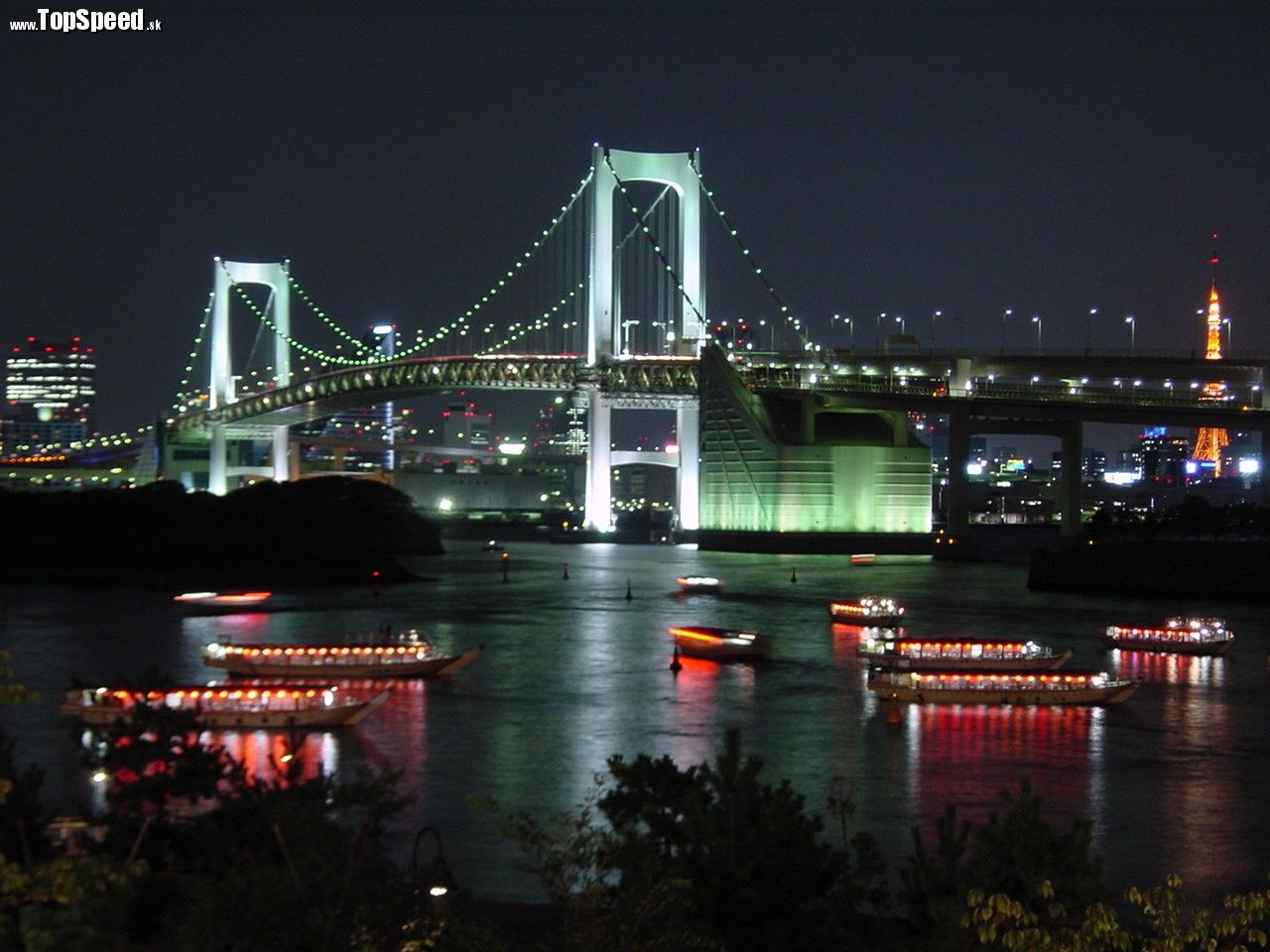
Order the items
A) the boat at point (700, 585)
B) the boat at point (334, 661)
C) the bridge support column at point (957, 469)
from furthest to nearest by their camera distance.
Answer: the bridge support column at point (957, 469) < the boat at point (700, 585) < the boat at point (334, 661)

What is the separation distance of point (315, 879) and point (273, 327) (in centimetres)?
5860

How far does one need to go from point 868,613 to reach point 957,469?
23.4 m

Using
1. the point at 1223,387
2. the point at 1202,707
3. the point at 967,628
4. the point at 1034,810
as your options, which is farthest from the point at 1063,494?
the point at 1034,810

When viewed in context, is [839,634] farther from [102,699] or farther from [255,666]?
[102,699]

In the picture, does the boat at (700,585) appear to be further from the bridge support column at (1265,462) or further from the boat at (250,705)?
the bridge support column at (1265,462)

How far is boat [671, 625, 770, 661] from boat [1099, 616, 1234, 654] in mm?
5071

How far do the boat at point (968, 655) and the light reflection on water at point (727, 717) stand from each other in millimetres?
785

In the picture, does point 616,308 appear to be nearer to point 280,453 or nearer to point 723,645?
point 280,453

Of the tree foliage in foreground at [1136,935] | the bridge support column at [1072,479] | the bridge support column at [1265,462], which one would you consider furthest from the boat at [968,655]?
the bridge support column at [1072,479]

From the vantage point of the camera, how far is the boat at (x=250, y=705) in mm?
13977

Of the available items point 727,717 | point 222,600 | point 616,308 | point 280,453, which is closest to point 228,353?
point 280,453

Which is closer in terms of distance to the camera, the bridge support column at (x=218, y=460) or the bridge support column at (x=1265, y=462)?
the bridge support column at (x=1265, y=462)

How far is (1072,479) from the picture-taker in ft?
168

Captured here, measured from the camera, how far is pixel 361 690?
674 inches
